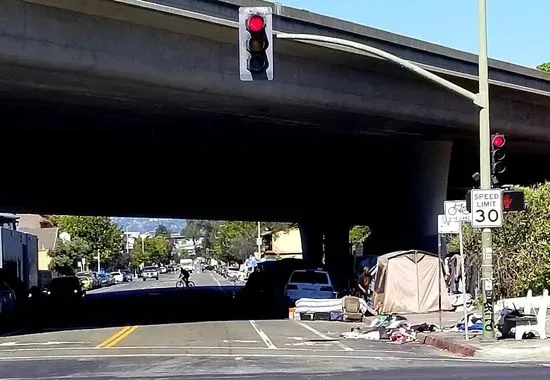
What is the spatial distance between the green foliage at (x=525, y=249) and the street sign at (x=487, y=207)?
40.0 ft

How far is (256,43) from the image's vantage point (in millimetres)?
18469

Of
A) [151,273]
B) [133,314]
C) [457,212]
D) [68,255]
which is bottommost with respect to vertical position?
[151,273]

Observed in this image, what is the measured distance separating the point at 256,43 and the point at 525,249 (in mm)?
19698

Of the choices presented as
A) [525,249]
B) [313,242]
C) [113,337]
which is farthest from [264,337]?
[313,242]

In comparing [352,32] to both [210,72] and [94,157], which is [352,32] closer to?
[210,72]

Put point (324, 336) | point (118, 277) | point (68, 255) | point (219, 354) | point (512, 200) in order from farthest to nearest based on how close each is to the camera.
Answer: point (118, 277) → point (68, 255) → point (324, 336) → point (512, 200) → point (219, 354)

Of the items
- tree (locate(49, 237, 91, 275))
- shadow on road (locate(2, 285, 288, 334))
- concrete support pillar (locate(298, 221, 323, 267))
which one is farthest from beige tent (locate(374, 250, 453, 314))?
tree (locate(49, 237, 91, 275))

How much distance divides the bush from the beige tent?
262 cm

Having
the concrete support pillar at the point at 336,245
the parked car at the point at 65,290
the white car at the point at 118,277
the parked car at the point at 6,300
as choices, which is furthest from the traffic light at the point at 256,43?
the white car at the point at 118,277

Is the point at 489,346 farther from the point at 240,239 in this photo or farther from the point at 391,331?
the point at 240,239

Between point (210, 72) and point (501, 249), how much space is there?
505 inches

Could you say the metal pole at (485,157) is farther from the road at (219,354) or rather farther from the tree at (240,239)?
the tree at (240,239)

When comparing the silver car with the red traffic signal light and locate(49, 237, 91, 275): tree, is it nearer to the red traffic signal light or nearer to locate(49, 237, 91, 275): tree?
locate(49, 237, 91, 275): tree

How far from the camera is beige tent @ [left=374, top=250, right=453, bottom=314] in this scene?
124 ft
